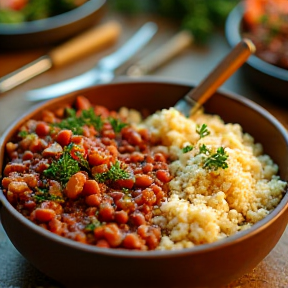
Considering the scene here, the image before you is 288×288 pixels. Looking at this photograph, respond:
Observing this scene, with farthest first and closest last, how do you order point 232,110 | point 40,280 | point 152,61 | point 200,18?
1. point 200,18
2. point 152,61
3. point 232,110
4. point 40,280

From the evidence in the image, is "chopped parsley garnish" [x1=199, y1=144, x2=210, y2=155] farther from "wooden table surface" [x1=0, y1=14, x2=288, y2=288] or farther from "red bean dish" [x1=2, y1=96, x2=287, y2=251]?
"wooden table surface" [x1=0, y1=14, x2=288, y2=288]

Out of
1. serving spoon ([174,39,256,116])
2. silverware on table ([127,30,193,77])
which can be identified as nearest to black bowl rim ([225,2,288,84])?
silverware on table ([127,30,193,77])

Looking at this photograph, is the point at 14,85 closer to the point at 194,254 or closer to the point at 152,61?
the point at 152,61

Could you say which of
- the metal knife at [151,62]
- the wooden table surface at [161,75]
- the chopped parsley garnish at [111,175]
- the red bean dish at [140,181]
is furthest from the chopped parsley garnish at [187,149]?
the metal knife at [151,62]

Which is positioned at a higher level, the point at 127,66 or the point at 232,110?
the point at 232,110

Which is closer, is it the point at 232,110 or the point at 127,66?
the point at 232,110

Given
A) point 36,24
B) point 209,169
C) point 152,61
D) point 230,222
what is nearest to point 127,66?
point 152,61
